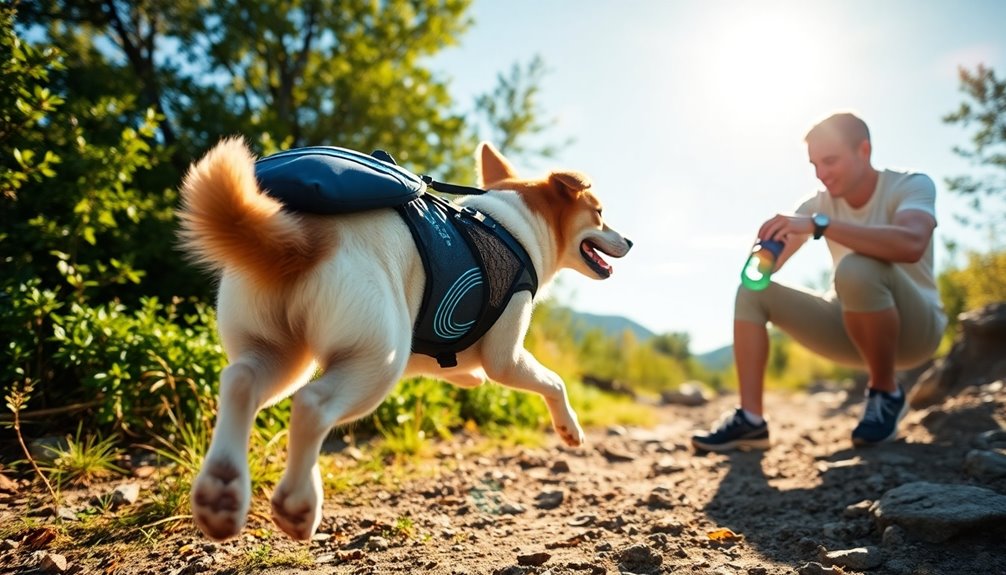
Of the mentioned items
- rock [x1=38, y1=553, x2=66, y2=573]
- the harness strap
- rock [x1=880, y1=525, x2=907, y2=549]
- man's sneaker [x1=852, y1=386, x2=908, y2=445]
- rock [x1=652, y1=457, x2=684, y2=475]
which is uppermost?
the harness strap

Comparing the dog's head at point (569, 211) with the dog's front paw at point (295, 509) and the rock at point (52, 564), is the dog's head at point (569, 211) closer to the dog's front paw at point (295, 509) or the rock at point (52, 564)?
the dog's front paw at point (295, 509)

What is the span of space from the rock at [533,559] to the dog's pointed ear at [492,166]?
164 cm

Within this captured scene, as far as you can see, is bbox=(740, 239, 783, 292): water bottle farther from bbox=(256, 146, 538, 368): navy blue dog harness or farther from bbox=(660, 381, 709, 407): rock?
bbox=(660, 381, 709, 407): rock

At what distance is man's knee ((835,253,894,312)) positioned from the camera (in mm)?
3496

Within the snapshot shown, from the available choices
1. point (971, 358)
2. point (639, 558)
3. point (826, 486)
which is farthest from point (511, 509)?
point (971, 358)

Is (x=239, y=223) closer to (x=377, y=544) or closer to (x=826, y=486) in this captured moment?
(x=377, y=544)

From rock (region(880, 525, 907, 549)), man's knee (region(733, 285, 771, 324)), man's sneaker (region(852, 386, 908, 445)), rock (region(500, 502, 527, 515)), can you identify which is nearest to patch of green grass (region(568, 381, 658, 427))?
man's knee (region(733, 285, 771, 324))

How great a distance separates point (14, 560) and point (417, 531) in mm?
1272

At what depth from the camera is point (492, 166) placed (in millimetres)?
2973

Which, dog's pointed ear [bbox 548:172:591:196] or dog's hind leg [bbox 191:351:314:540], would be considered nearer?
dog's hind leg [bbox 191:351:314:540]

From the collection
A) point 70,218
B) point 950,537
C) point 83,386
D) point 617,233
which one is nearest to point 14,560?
point 83,386

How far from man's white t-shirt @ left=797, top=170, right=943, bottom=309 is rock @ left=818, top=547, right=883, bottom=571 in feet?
6.64

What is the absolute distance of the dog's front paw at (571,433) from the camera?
2.35m

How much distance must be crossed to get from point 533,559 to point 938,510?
143cm
